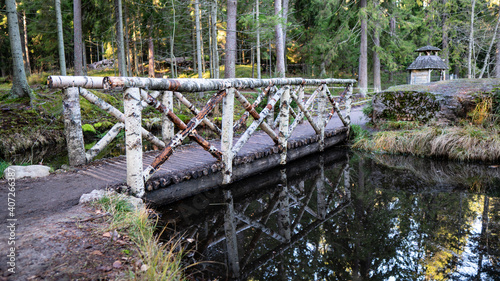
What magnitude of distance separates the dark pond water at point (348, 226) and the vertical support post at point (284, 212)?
0.01 metres

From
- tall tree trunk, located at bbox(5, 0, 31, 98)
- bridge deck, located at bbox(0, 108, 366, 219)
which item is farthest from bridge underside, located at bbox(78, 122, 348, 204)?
tall tree trunk, located at bbox(5, 0, 31, 98)

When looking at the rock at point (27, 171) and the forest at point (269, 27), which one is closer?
the rock at point (27, 171)

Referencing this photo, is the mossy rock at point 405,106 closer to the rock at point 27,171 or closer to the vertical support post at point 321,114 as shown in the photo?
the vertical support post at point 321,114

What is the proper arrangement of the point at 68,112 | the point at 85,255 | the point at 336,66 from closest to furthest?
the point at 85,255, the point at 68,112, the point at 336,66

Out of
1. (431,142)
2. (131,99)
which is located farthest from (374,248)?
(431,142)

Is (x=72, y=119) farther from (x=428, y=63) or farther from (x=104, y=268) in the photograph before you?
(x=428, y=63)

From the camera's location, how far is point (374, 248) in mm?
3498

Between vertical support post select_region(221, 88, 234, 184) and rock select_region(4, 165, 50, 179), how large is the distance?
2720mm

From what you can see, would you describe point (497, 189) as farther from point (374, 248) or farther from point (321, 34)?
point (321, 34)

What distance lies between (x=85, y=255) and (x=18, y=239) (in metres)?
0.69

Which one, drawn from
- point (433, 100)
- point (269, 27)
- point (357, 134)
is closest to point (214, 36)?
point (269, 27)

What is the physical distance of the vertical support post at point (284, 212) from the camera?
159 inches

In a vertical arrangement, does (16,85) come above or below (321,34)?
below

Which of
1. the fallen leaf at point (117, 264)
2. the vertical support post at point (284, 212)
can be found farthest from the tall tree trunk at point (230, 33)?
the fallen leaf at point (117, 264)
